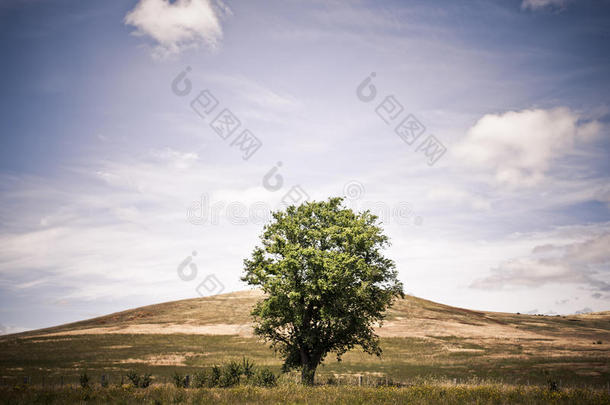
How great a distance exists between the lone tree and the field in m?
3.72

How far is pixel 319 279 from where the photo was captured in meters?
28.2

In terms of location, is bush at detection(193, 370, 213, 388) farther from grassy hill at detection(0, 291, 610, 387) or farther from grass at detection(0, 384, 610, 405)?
grassy hill at detection(0, 291, 610, 387)

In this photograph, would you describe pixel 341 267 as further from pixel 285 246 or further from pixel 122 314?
pixel 122 314

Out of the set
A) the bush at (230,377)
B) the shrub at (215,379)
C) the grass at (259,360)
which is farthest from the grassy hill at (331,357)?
the shrub at (215,379)

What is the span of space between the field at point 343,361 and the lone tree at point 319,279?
3.72 m

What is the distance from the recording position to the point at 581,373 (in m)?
41.1

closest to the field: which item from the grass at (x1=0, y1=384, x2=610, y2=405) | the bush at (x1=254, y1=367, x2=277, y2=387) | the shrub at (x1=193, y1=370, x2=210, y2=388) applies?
the grass at (x1=0, y1=384, x2=610, y2=405)

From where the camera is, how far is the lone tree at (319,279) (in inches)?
1151

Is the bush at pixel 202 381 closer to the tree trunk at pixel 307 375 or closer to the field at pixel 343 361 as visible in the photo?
the field at pixel 343 361

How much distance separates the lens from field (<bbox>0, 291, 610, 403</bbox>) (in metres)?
20.3

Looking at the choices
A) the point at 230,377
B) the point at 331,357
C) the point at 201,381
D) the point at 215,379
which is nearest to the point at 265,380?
the point at 230,377

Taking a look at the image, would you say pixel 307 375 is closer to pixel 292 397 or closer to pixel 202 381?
pixel 202 381

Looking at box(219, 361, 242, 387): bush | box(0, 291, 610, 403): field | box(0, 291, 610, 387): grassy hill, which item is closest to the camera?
box(0, 291, 610, 403): field

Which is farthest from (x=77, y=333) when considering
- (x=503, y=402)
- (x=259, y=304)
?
(x=503, y=402)
